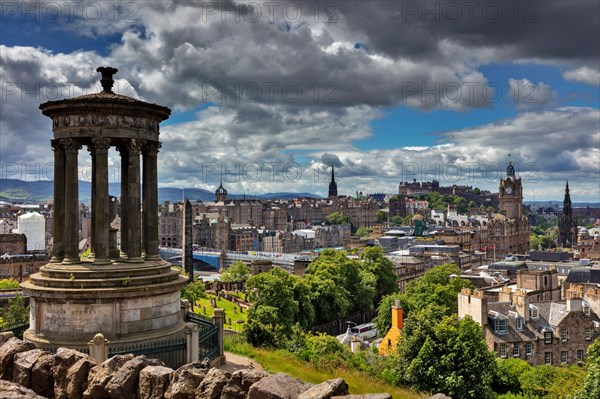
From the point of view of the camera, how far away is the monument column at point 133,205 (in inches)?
801

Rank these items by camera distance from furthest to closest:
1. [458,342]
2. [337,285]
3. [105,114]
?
[337,285]
[458,342]
[105,114]

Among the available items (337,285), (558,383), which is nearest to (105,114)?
(558,383)

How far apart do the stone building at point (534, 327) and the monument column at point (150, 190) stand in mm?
28136

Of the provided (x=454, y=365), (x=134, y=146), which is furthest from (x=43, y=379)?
(x=454, y=365)

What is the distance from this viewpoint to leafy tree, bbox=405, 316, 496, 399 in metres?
29.8

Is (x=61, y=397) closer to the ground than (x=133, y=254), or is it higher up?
closer to the ground

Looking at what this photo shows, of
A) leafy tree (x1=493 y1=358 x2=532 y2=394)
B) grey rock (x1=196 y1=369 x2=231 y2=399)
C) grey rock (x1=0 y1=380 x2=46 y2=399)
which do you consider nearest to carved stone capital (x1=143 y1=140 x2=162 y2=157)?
grey rock (x1=0 y1=380 x2=46 y2=399)

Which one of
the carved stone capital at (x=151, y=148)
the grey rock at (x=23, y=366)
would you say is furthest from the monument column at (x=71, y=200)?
the grey rock at (x=23, y=366)

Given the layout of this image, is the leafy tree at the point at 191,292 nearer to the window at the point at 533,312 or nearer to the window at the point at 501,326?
the window at the point at 501,326

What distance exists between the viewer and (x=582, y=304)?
44719 mm

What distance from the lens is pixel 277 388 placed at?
7.79 meters

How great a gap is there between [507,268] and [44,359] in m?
88.5

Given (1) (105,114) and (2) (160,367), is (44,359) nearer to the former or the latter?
(2) (160,367)

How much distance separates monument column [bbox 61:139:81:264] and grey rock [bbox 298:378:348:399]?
47.8 ft
